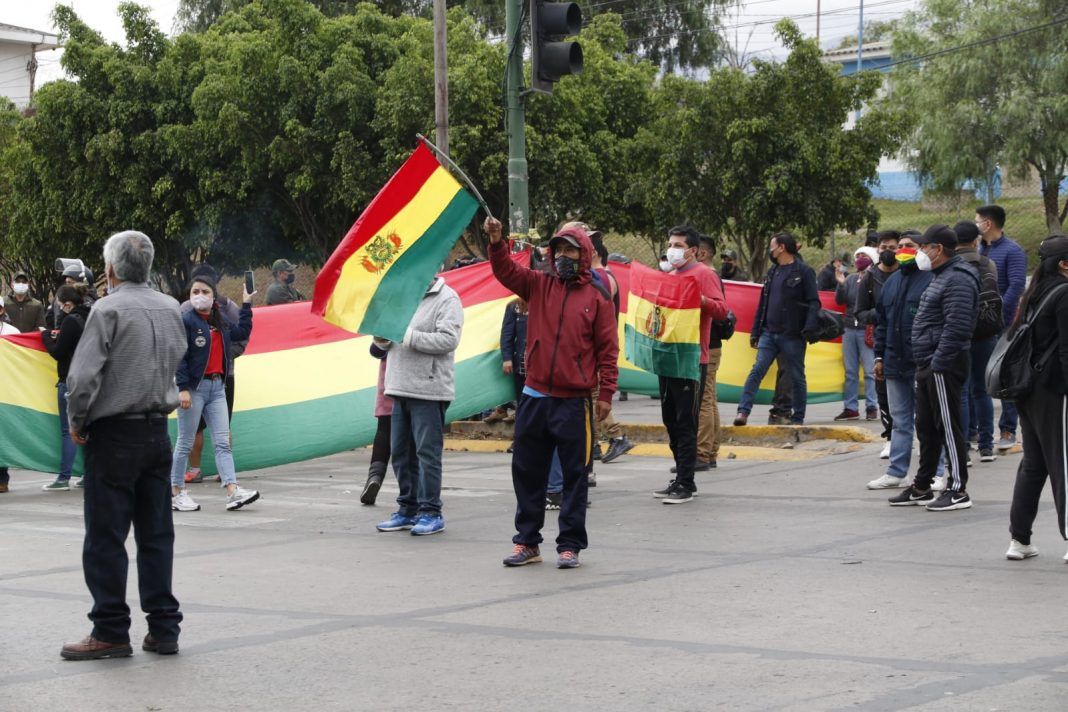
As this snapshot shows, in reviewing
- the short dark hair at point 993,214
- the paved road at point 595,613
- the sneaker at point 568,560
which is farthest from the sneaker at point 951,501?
the short dark hair at point 993,214

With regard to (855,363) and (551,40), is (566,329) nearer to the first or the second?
(551,40)

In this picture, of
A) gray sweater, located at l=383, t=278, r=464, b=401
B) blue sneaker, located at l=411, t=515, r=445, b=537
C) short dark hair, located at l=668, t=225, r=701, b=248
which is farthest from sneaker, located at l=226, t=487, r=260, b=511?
short dark hair, located at l=668, t=225, r=701, b=248

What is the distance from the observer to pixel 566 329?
8469 millimetres

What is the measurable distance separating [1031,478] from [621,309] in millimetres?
7842

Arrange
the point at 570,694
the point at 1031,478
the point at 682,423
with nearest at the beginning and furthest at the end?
the point at 570,694
the point at 1031,478
the point at 682,423

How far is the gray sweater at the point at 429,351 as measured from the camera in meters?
9.62

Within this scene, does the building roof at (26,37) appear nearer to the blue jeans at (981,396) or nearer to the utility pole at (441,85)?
the utility pole at (441,85)

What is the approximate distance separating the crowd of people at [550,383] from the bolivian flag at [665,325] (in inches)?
3.4

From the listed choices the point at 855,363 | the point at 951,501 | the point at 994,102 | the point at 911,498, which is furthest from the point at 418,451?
the point at 994,102

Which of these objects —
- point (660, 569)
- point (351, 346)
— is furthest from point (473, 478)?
point (660, 569)

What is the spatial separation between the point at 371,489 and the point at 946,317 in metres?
4.40

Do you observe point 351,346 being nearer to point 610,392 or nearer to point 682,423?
point 682,423

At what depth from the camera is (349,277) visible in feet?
30.9

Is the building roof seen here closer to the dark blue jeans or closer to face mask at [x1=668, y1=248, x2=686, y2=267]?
face mask at [x1=668, y1=248, x2=686, y2=267]
